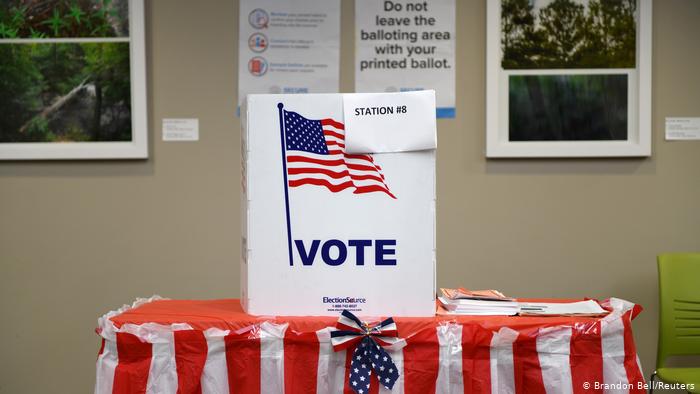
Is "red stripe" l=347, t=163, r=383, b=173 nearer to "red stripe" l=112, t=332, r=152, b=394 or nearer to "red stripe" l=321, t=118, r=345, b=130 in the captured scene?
"red stripe" l=321, t=118, r=345, b=130

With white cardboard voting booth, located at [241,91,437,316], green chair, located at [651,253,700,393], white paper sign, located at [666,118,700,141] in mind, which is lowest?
green chair, located at [651,253,700,393]

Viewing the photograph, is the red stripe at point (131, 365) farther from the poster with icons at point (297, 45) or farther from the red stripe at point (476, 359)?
the poster with icons at point (297, 45)

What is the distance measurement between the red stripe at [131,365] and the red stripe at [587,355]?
3.04 feet

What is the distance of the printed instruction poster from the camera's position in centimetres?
269

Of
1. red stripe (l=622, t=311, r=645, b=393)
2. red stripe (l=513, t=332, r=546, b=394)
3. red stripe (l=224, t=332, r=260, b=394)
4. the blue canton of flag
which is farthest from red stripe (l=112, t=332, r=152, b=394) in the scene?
red stripe (l=622, t=311, r=645, b=393)

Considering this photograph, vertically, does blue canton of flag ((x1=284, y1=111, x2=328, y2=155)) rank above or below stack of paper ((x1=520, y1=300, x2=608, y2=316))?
above

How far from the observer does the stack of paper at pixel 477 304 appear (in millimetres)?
1478

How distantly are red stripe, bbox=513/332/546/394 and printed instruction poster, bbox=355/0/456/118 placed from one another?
58.5 inches

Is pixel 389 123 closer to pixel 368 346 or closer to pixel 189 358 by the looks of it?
pixel 368 346

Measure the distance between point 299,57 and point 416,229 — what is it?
1.50m

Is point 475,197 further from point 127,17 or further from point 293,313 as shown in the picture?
point 127,17

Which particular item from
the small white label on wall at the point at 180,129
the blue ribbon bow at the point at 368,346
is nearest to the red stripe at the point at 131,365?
the blue ribbon bow at the point at 368,346

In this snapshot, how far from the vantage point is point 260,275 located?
1.43m

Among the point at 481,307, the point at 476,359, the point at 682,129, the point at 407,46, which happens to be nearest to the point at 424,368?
the point at 476,359
